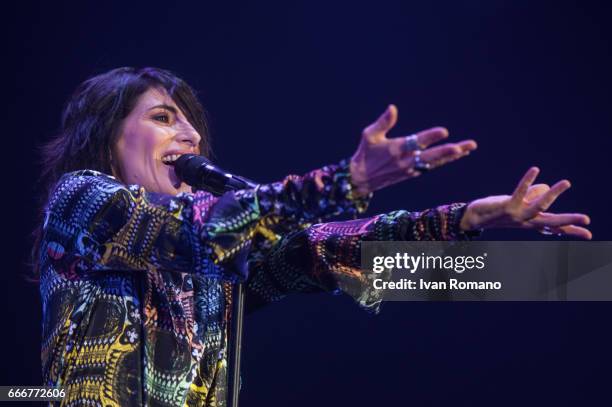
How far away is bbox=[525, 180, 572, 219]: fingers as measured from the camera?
4.08ft

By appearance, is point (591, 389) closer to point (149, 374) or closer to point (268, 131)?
point (268, 131)

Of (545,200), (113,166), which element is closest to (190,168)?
(113,166)

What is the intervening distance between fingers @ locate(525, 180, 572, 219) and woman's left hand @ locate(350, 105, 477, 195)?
324 mm

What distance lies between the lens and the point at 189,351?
145 cm

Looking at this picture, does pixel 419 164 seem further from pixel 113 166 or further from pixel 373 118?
pixel 373 118

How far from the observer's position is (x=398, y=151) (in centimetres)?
99

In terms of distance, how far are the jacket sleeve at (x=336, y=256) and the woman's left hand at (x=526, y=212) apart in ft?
0.26

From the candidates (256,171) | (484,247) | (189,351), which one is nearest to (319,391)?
(256,171)

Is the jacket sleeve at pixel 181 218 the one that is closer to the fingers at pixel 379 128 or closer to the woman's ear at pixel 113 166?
the fingers at pixel 379 128

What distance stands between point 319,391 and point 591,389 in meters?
0.92

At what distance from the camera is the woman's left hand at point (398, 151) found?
3.23 feet
